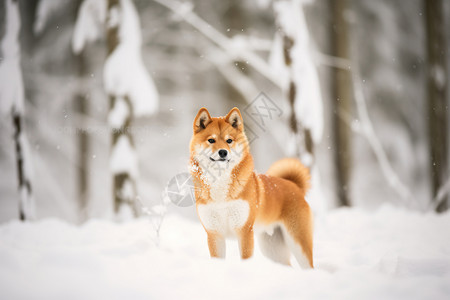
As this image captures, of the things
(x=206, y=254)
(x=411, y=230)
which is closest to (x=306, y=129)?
(x=411, y=230)

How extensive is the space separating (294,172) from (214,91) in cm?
683

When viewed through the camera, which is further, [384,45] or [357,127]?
[384,45]

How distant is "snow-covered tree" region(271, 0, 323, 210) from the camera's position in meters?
4.78

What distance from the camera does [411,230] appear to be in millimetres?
4172

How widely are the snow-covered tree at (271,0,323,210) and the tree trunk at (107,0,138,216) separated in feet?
7.97

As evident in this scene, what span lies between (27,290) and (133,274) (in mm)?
566

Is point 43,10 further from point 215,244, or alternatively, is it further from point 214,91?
point 215,244

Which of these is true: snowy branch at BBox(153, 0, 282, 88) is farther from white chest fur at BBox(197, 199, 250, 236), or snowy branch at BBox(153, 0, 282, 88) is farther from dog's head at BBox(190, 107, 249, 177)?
white chest fur at BBox(197, 199, 250, 236)

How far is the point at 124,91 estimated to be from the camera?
4.96 meters

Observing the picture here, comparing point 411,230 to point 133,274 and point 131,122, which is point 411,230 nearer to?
A: point 133,274

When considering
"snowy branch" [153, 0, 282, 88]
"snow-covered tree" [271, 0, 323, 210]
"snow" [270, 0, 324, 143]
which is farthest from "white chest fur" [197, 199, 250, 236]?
"snowy branch" [153, 0, 282, 88]

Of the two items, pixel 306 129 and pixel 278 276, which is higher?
pixel 306 129

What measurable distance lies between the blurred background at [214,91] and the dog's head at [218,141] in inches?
91.6

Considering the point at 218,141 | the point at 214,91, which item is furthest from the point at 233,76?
the point at 218,141
